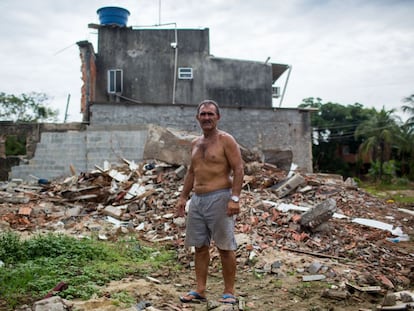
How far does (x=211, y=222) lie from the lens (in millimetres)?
3887

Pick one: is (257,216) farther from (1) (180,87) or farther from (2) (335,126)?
(2) (335,126)

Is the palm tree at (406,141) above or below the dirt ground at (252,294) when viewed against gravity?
above

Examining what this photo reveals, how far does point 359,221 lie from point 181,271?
12.5ft

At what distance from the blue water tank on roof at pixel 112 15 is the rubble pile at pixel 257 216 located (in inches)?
398

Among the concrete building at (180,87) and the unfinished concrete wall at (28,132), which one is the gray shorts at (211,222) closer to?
the unfinished concrete wall at (28,132)

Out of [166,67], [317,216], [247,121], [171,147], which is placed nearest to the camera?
[317,216]

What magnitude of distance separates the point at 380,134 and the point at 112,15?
19.4 meters

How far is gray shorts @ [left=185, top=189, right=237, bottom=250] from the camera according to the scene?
12.5 ft

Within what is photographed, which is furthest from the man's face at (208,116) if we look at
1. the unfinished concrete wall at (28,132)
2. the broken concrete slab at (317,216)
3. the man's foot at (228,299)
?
the unfinished concrete wall at (28,132)

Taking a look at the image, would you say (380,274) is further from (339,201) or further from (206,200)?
(339,201)

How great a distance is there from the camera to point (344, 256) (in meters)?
5.71

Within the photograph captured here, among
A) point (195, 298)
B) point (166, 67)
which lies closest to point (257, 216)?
point (195, 298)

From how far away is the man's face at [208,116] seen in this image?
13.0 feet

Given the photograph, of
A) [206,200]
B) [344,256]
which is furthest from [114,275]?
[344,256]
